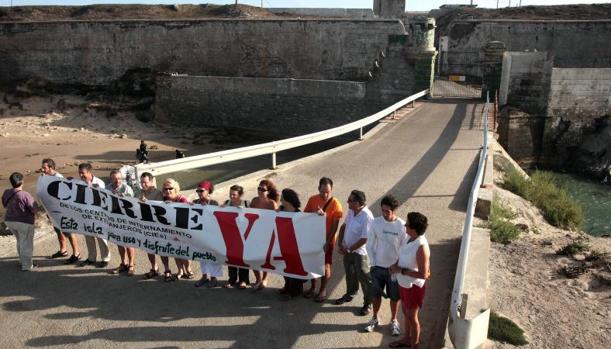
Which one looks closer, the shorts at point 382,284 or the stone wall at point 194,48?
the shorts at point 382,284

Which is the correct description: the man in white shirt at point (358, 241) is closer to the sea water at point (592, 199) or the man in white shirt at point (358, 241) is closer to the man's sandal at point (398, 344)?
the man's sandal at point (398, 344)

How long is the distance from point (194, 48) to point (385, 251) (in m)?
28.2

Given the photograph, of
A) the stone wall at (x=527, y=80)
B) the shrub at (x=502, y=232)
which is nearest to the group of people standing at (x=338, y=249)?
the shrub at (x=502, y=232)

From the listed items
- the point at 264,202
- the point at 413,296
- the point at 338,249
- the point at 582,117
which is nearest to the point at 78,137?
the point at 264,202

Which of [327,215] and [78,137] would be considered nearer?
[327,215]

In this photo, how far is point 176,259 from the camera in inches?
254

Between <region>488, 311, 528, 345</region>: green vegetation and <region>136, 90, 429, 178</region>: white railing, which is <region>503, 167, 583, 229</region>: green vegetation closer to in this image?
<region>136, 90, 429, 178</region>: white railing

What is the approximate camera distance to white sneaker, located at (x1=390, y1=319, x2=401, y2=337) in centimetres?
509

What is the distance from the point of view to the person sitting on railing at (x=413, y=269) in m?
4.66

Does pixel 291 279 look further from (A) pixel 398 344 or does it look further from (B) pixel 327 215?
(A) pixel 398 344

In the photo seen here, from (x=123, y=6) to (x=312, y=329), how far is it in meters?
50.2

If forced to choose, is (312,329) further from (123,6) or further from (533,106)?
(123,6)

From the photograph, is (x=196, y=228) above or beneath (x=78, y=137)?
above

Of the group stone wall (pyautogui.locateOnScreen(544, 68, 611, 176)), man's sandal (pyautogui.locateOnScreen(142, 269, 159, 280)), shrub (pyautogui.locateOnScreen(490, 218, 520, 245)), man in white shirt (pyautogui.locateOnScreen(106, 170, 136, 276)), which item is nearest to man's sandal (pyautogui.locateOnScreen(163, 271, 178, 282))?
man's sandal (pyautogui.locateOnScreen(142, 269, 159, 280))
